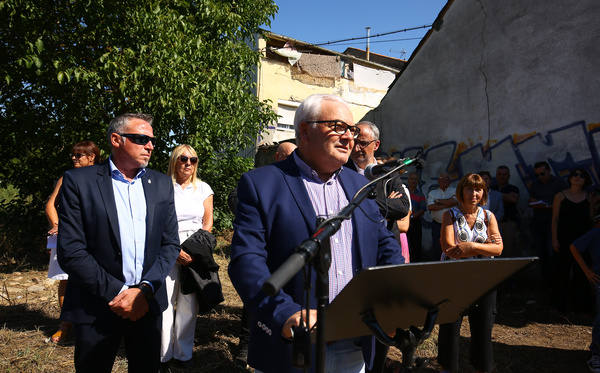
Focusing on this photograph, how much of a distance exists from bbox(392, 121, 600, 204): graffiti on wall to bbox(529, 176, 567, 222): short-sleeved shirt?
17 cm

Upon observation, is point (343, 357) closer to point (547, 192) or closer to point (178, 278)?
point (178, 278)

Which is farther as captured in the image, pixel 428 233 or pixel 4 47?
pixel 428 233

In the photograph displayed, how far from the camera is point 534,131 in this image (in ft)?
24.1

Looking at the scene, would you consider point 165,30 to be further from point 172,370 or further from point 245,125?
point 172,370

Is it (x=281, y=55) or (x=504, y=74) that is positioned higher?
(x=281, y=55)

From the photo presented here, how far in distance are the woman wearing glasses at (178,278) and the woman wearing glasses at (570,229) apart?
520 cm

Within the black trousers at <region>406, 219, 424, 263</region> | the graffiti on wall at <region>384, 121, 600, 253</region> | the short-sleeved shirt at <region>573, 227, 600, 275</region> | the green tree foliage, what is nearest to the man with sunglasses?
the graffiti on wall at <region>384, 121, 600, 253</region>

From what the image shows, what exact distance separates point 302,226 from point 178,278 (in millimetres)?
2531

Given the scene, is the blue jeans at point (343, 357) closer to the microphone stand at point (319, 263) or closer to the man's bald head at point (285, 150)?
the microphone stand at point (319, 263)

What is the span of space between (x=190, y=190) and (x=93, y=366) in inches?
76.5

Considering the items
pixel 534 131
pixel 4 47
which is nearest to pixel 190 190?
pixel 4 47

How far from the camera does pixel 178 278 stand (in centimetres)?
396

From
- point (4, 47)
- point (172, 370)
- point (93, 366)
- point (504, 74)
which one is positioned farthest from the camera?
point (504, 74)

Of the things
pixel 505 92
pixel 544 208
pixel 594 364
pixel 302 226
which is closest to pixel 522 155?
pixel 544 208
